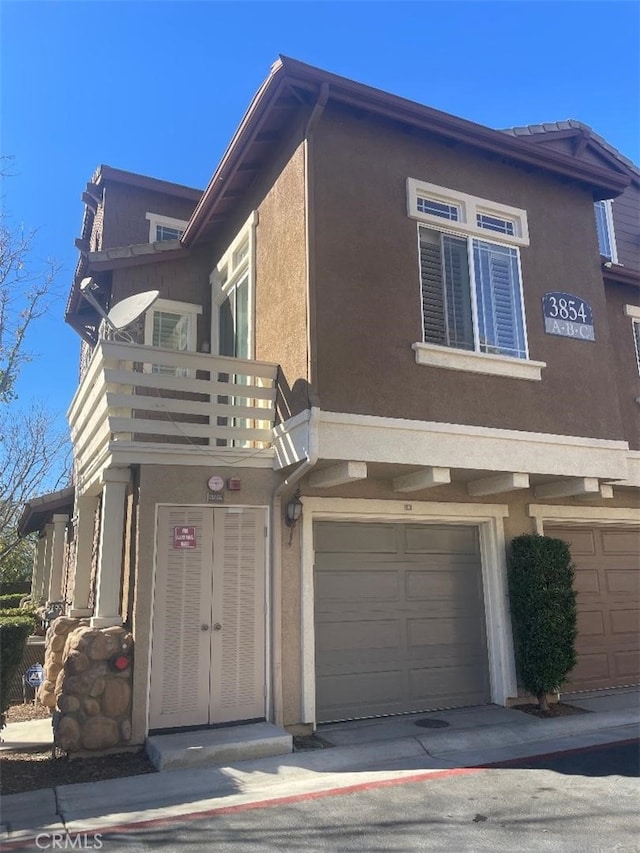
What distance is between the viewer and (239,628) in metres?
6.74

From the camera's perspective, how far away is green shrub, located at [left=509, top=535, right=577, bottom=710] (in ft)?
25.1

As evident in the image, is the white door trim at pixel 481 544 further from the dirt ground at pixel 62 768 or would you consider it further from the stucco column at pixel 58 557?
the stucco column at pixel 58 557

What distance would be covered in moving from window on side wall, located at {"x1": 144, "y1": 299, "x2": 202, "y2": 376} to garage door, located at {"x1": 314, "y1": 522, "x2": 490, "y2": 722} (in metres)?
4.67

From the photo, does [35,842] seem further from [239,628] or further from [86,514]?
[86,514]

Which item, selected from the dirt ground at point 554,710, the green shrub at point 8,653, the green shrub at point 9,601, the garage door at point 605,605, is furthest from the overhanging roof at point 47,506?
the garage door at point 605,605

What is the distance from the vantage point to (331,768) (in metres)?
5.70

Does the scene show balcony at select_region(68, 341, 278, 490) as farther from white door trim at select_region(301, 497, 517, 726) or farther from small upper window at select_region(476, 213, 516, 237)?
small upper window at select_region(476, 213, 516, 237)

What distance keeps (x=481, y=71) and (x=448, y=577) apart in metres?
6.86

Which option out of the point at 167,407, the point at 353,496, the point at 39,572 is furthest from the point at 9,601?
the point at 353,496

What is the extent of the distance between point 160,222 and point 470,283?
7.23 metres

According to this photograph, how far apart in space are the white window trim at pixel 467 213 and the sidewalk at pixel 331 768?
5.98m

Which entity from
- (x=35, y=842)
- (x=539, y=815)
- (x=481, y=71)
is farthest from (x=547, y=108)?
(x=35, y=842)

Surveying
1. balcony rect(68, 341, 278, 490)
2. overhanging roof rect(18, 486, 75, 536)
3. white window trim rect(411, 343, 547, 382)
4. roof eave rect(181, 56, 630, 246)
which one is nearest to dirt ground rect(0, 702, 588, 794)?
balcony rect(68, 341, 278, 490)

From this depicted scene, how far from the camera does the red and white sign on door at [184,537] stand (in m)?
6.69
